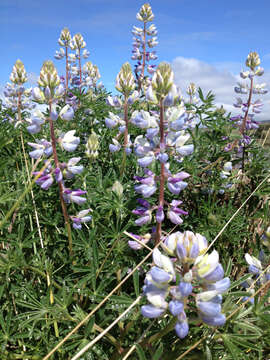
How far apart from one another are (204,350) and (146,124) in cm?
111

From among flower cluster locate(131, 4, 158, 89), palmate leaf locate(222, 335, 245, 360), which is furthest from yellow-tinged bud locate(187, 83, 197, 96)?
palmate leaf locate(222, 335, 245, 360)

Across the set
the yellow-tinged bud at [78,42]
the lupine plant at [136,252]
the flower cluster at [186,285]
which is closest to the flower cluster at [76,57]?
the yellow-tinged bud at [78,42]

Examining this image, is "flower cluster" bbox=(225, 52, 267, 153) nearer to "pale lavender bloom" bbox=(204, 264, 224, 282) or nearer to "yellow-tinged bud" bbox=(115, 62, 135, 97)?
"yellow-tinged bud" bbox=(115, 62, 135, 97)

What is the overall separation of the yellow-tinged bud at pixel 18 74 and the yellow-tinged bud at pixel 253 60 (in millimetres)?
3021

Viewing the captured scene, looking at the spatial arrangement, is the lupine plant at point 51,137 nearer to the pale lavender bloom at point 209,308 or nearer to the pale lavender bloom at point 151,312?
the pale lavender bloom at point 151,312

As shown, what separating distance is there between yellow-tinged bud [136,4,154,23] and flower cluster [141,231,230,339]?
200 inches

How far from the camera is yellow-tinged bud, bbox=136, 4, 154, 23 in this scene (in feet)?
17.8

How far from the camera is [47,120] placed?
75.9 inches

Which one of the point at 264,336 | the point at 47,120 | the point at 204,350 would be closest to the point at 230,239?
the point at 264,336

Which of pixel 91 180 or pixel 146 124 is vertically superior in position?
pixel 146 124

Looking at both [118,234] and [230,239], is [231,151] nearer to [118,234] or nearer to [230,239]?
[230,239]

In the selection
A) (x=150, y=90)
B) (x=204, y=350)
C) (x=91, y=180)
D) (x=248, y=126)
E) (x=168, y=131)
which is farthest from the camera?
(x=248, y=126)

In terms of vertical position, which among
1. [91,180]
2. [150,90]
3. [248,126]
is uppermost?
[150,90]

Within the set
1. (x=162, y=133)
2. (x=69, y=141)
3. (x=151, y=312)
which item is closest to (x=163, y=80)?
(x=162, y=133)
